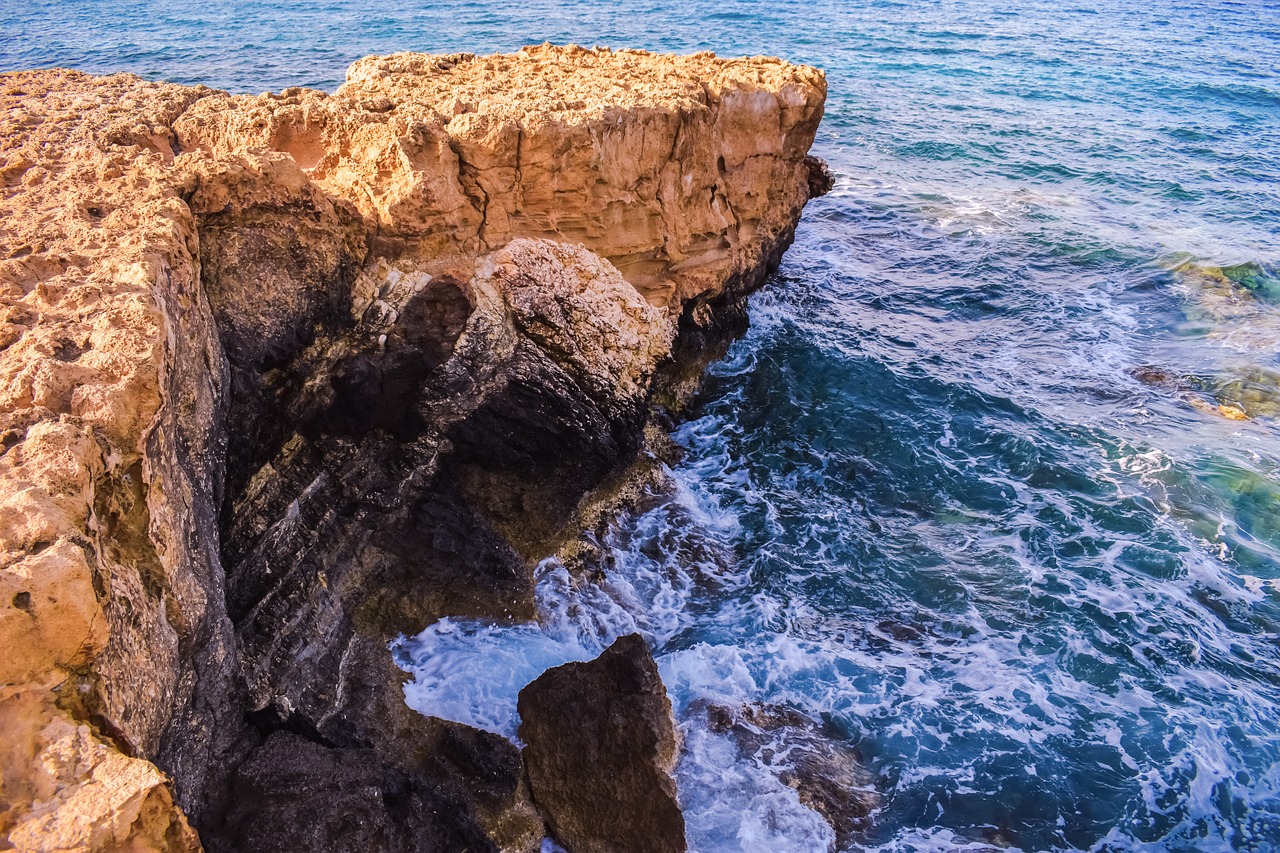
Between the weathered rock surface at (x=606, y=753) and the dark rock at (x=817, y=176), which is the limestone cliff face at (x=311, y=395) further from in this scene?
the dark rock at (x=817, y=176)

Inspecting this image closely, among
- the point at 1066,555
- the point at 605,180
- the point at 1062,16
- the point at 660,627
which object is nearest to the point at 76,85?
the point at 605,180

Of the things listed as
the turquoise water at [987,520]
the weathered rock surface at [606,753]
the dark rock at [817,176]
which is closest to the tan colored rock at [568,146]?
the dark rock at [817,176]

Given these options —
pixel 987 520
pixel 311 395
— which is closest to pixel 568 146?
pixel 311 395

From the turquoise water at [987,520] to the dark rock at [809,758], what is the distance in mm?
130

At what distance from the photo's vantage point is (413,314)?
8109 mm

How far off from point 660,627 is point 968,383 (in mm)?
7025

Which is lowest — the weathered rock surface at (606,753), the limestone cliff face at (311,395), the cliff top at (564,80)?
the weathered rock surface at (606,753)

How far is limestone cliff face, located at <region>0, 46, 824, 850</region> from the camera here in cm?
420

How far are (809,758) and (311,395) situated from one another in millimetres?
5985

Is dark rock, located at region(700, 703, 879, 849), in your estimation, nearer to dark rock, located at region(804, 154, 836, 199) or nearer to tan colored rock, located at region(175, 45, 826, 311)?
tan colored rock, located at region(175, 45, 826, 311)

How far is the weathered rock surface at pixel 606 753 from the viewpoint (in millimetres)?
7027

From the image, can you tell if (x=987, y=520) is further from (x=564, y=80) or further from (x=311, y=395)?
(x=311, y=395)

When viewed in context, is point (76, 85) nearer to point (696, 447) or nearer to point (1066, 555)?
point (696, 447)

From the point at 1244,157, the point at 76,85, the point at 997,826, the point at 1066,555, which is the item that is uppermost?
the point at 76,85
